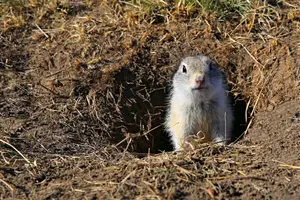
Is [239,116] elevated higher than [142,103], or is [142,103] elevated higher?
[142,103]

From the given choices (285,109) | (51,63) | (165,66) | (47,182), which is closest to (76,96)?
(51,63)

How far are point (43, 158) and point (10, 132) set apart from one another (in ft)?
2.35

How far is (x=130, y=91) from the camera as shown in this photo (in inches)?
300

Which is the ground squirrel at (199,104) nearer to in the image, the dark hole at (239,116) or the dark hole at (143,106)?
the dark hole at (143,106)

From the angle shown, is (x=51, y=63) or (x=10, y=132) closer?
(x=10, y=132)

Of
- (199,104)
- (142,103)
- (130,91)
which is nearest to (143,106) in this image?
(142,103)

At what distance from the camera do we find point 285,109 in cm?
659

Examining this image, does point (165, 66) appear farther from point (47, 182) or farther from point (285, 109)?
point (47, 182)

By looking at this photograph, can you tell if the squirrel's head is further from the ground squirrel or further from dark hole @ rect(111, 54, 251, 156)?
dark hole @ rect(111, 54, 251, 156)

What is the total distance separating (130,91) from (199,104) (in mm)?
1000

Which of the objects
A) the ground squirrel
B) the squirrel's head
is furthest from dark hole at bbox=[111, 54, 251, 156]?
the squirrel's head

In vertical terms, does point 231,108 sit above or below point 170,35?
below

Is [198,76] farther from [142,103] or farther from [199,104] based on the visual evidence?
[142,103]

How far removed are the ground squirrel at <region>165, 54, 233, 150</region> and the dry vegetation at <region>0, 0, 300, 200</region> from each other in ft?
1.30
